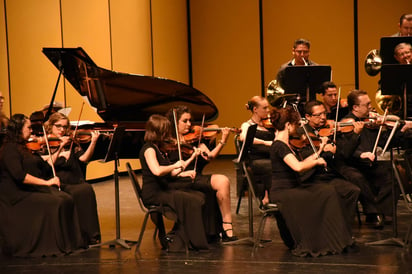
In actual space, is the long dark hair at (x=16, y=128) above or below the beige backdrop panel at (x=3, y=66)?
below

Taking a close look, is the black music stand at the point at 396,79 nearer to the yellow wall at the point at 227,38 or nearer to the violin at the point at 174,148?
the violin at the point at 174,148

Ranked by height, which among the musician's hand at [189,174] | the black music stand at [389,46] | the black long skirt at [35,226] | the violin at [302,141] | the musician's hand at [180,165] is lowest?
the black long skirt at [35,226]

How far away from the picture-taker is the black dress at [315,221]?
5.29 metres

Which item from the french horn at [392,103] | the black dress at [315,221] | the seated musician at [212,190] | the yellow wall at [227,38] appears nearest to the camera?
the black dress at [315,221]

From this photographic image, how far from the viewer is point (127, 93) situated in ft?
22.6

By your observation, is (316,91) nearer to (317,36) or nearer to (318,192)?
(318,192)

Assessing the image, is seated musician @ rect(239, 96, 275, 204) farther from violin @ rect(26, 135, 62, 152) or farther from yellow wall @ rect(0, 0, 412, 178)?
yellow wall @ rect(0, 0, 412, 178)

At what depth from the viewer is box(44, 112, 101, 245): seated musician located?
19.6 ft

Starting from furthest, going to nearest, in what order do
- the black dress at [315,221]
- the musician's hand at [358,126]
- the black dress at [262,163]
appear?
1. the black dress at [262,163]
2. the musician's hand at [358,126]
3. the black dress at [315,221]

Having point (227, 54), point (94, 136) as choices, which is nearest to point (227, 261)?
point (94, 136)

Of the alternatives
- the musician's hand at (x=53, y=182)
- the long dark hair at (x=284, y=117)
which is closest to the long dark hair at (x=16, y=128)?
the musician's hand at (x=53, y=182)

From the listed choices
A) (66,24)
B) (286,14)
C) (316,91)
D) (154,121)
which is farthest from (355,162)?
(286,14)

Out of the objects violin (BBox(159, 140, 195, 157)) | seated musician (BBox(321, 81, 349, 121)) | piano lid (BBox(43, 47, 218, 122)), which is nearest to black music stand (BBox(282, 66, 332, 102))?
Answer: seated musician (BBox(321, 81, 349, 121))

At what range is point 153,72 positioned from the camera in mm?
11312
